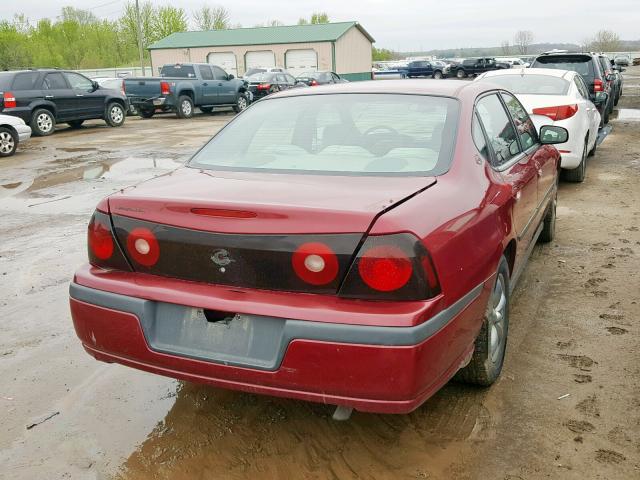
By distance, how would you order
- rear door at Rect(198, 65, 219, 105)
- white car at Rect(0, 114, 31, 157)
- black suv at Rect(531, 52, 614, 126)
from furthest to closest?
rear door at Rect(198, 65, 219, 105) < white car at Rect(0, 114, 31, 157) < black suv at Rect(531, 52, 614, 126)

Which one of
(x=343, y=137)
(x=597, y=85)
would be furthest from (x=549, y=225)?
(x=597, y=85)

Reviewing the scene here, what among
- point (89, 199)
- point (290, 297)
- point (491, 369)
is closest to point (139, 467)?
point (290, 297)

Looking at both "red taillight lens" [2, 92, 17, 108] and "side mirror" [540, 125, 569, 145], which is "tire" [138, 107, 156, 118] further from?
"side mirror" [540, 125, 569, 145]

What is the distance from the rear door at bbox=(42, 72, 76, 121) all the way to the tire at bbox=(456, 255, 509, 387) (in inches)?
630

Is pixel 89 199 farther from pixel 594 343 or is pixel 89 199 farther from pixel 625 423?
pixel 625 423

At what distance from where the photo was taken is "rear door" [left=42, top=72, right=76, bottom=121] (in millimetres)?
16719

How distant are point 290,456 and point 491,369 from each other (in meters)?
1.12

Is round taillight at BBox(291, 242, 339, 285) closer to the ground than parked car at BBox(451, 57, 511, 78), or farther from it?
farther from it

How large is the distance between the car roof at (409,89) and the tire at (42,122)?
14.5 m

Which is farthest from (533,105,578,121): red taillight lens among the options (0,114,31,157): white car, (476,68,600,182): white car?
(0,114,31,157): white car

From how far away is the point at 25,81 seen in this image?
16.2 m

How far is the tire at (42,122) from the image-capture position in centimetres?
1658

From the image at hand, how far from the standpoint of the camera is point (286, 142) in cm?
348

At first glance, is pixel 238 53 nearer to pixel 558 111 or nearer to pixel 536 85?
pixel 536 85
